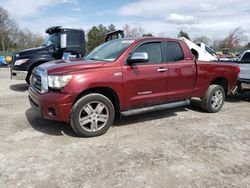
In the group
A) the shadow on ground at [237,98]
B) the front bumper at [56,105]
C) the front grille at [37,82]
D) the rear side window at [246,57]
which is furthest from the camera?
the rear side window at [246,57]

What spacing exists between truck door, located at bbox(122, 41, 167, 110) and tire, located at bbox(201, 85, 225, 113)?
4.91 feet

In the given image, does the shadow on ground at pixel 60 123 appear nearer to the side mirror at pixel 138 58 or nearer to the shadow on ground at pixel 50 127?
the shadow on ground at pixel 50 127

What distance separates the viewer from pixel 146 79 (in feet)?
17.7

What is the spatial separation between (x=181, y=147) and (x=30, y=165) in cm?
239

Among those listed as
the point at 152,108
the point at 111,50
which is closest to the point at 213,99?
the point at 152,108

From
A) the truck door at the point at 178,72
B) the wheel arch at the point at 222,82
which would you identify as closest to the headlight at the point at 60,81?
the truck door at the point at 178,72

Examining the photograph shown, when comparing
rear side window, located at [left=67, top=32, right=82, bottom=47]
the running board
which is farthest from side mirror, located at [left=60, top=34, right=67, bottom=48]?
the running board

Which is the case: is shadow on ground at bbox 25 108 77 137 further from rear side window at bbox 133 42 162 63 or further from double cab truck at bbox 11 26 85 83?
double cab truck at bbox 11 26 85 83

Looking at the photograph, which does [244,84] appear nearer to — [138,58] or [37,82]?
[138,58]

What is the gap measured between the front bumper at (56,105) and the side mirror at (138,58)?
4.30 ft

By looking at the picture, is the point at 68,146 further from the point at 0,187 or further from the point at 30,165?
the point at 0,187

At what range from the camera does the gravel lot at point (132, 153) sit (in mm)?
3459

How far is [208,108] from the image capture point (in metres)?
6.74

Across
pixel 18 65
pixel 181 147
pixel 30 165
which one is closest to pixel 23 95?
pixel 18 65
